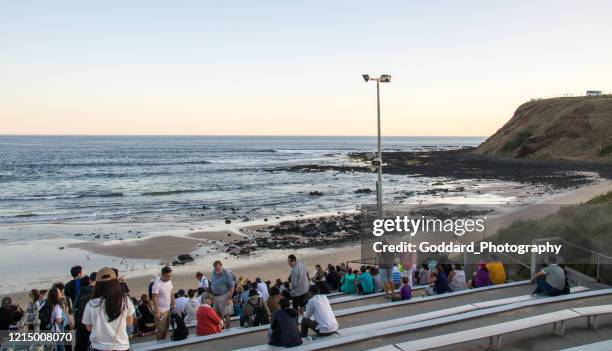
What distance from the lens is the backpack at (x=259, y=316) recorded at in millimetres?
9422

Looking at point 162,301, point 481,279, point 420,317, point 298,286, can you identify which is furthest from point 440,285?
point 162,301

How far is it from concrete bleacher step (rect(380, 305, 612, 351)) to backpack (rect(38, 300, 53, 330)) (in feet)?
16.9

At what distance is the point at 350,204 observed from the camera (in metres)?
40.6

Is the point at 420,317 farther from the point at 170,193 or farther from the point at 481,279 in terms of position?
the point at 170,193

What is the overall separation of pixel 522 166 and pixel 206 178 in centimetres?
4054

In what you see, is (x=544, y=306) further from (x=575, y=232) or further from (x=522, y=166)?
(x=522, y=166)

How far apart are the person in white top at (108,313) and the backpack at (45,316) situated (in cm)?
317

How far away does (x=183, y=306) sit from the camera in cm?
1006

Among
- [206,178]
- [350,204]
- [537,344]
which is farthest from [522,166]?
[537,344]

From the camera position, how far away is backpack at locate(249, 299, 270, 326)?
942cm

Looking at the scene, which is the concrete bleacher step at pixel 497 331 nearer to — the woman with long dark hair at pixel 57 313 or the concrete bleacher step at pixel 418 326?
the concrete bleacher step at pixel 418 326

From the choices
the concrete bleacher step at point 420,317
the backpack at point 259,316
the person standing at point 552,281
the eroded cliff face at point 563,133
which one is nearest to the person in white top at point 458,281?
the concrete bleacher step at point 420,317

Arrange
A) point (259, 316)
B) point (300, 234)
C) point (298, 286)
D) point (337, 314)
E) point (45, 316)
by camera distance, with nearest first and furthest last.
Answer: point (45, 316) → point (337, 314) → point (259, 316) → point (298, 286) → point (300, 234)

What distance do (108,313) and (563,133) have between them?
8110cm
